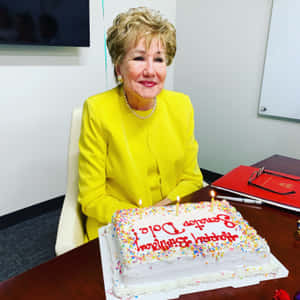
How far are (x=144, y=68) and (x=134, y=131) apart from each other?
0.83 feet

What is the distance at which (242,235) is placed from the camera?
689mm

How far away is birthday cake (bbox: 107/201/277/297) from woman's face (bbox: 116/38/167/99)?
0.56 metres

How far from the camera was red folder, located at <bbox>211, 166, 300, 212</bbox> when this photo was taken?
986mm

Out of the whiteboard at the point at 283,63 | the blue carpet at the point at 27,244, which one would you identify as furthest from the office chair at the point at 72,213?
the whiteboard at the point at 283,63

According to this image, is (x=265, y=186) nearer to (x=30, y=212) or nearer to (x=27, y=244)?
(x=27, y=244)

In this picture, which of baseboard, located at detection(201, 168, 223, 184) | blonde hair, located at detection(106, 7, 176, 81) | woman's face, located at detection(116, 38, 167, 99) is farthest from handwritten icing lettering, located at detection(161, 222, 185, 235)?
baseboard, located at detection(201, 168, 223, 184)

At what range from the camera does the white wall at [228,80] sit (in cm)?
258

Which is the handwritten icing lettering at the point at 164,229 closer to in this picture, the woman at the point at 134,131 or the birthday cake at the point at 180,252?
the birthday cake at the point at 180,252

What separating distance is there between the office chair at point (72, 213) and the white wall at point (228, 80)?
6.49 feet

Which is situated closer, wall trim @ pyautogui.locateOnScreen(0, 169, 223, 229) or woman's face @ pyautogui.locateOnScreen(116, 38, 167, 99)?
woman's face @ pyautogui.locateOnScreen(116, 38, 167, 99)

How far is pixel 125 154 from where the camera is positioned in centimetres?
115

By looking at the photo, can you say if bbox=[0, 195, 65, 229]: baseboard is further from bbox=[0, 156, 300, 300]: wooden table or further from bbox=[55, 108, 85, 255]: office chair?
bbox=[0, 156, 300, 300]: wooden table

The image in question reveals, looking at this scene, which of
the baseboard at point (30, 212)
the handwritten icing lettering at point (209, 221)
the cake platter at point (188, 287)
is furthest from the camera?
the baseboard at point (30, 212)

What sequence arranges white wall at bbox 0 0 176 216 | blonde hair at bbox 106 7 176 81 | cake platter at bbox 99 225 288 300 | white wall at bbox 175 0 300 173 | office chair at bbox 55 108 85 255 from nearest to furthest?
cake platter at bbox 99 225 288 300 < office chair at bbox 55 108 85 255 < blonde hair at bbox 106 7 176 81 < white wall at bbox 0 0 176 216 < white wall at bbox 175 0 300 173
